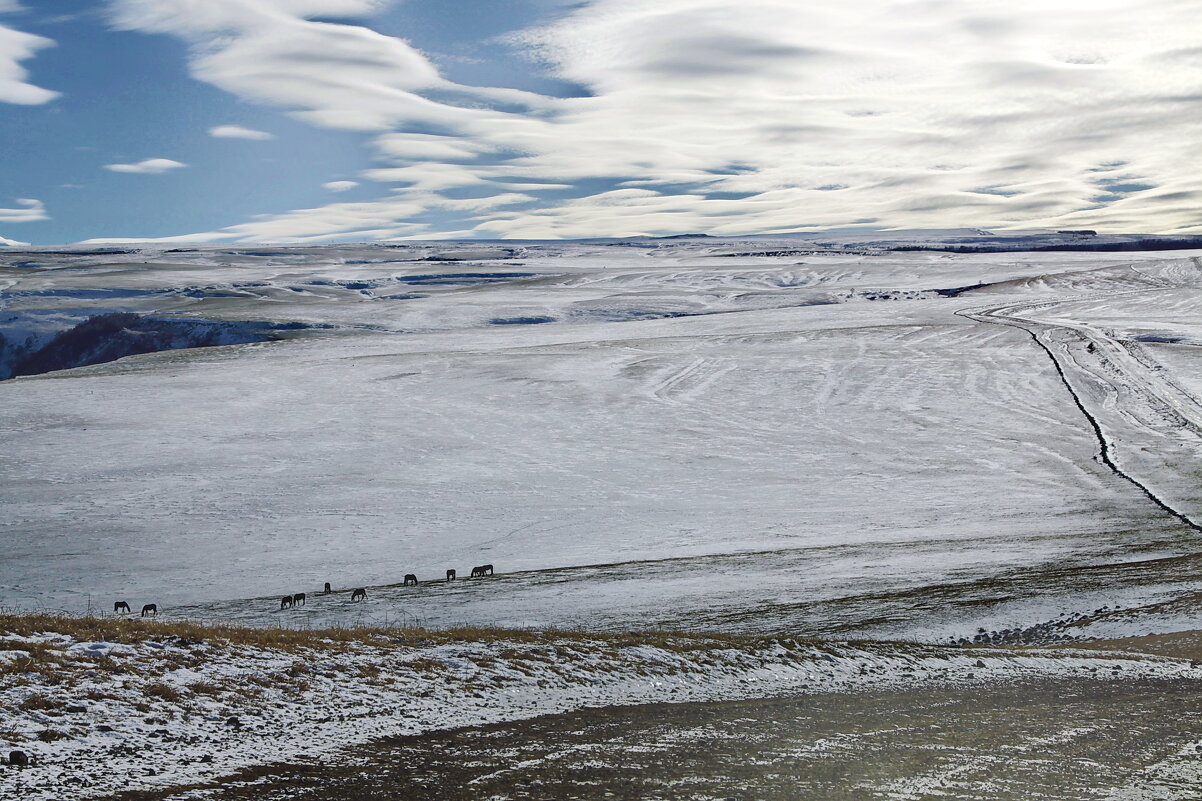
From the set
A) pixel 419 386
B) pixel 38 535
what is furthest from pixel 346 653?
pixel 419 386

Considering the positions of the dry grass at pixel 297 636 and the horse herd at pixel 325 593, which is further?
the horse herd at pixel 325 593

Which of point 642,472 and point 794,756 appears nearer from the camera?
point 794,756

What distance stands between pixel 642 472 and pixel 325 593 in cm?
1399

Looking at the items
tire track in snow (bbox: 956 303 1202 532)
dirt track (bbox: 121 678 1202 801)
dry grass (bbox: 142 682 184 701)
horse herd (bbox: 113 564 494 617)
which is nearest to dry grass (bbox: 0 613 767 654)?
dry grass (bbox: 142 682 184 701)

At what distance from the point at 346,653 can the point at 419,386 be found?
35.0 meters

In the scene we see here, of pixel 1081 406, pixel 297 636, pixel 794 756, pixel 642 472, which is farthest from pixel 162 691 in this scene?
pixel 1081 406

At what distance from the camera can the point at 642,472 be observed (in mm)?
31922

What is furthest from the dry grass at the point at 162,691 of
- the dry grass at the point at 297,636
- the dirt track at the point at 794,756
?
the dirt track at the point at 794,756

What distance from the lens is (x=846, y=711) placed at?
1108cm

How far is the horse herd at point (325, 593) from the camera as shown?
17656 mm

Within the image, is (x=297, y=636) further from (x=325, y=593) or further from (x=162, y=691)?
(x=325, y=593)

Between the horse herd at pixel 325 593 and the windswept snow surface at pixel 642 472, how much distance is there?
0.34m

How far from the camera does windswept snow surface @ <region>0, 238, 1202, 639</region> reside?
1942 centimetres

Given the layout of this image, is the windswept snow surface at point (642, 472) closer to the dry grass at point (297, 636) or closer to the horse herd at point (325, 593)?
the horse herd at point (325, 593)
